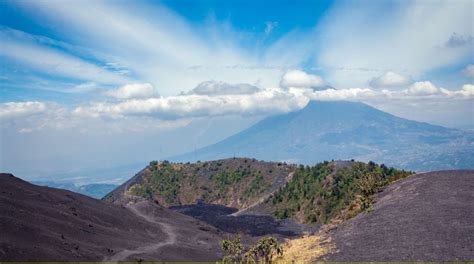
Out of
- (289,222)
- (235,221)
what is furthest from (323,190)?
(235,221)

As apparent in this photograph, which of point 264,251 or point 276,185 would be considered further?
point 276,185

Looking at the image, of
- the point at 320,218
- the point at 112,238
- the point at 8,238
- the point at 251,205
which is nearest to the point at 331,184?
the point at 320,218

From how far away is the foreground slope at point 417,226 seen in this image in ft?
100

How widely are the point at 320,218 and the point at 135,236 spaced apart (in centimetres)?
3704

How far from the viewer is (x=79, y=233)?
43500mm

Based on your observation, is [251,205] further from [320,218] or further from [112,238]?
[112,238]

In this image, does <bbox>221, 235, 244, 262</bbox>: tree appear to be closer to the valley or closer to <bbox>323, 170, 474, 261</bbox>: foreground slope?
the valley

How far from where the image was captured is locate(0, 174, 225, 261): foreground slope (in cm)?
3457

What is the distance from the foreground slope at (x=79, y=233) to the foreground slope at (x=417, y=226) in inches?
699

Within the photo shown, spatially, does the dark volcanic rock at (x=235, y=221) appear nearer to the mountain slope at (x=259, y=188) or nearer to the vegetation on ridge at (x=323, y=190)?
the mountain slope at (x=259, y=188)

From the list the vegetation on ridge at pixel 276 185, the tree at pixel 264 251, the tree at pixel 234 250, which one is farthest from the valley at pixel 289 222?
the tree at pixel 234 250

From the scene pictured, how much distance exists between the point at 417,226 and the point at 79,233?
33406mm

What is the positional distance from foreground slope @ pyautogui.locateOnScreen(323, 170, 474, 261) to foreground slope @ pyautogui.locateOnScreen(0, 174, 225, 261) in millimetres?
17766

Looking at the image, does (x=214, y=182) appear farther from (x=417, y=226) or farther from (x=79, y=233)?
(x=417, y=226)
